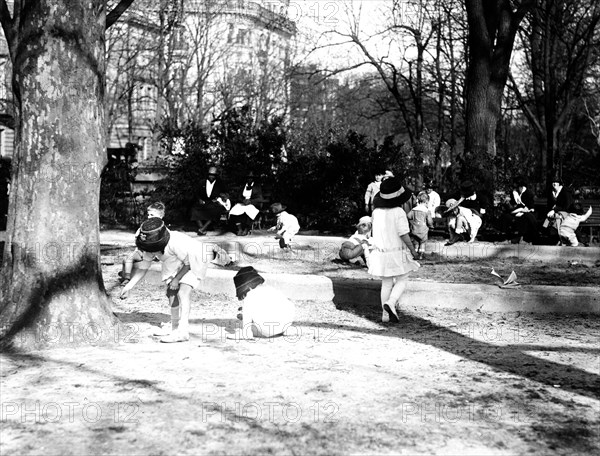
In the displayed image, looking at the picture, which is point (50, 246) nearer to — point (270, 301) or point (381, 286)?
point (270, 301)

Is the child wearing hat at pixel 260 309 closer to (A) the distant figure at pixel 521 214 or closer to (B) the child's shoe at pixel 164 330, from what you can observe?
(B) the child's shoe at pixel 164 330

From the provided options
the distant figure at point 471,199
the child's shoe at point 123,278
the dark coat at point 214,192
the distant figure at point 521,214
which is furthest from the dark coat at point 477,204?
the child's shoe at point 123,278

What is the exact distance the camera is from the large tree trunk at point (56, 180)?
7496 mm

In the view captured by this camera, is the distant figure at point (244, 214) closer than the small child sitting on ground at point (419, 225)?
No

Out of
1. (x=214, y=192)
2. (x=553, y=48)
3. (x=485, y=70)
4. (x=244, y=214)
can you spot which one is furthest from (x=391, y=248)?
(x=553, y=48)

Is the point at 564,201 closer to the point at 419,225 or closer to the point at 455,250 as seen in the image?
the point at 455,250

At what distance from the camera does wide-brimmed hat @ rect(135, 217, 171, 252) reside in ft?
24.8

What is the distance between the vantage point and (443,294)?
989cm

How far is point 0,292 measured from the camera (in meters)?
7.90

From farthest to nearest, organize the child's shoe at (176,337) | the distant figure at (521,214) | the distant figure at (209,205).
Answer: the distant figure at (209,205)
the distant figure at (521,214)
the child's shoe at (176,337)

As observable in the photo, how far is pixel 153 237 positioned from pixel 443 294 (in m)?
3.90

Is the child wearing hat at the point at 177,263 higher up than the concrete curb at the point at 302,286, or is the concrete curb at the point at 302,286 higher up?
the child wearing hat at the point at 177,263

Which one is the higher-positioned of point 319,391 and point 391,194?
point 391,194

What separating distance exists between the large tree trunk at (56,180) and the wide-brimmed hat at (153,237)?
58 cm
